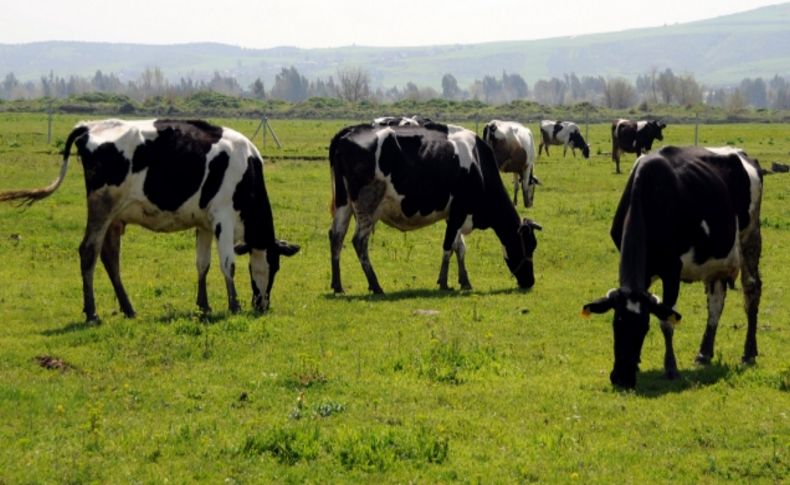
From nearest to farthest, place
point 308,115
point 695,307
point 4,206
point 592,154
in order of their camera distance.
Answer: point 695,307, point 4,206, point 592,154, point 308,115

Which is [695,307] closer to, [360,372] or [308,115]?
[360,372]

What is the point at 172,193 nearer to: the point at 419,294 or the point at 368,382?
the point at 419,294

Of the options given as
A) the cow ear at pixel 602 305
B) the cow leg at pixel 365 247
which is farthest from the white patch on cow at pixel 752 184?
the cow leg at pixel 365 247

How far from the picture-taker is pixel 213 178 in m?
16.8

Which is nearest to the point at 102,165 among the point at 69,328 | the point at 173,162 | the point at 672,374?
the point at 173,162

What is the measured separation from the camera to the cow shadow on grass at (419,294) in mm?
18500

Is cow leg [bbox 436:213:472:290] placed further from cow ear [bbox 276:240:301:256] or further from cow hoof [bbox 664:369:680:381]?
cow hoof [bbox 664:369:680:381]

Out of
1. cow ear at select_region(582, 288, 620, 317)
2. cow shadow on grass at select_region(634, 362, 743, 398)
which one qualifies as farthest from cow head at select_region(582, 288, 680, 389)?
cow shadow on grass at select_region(634, 362, 743, 398)

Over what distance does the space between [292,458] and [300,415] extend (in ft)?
4.27

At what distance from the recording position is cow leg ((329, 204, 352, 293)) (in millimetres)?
19141

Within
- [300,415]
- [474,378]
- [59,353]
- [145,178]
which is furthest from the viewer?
[145,178]

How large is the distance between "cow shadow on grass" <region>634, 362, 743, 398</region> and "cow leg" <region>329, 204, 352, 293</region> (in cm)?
692

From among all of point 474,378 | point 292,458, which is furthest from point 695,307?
point 292,458

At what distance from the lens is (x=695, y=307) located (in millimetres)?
18203
